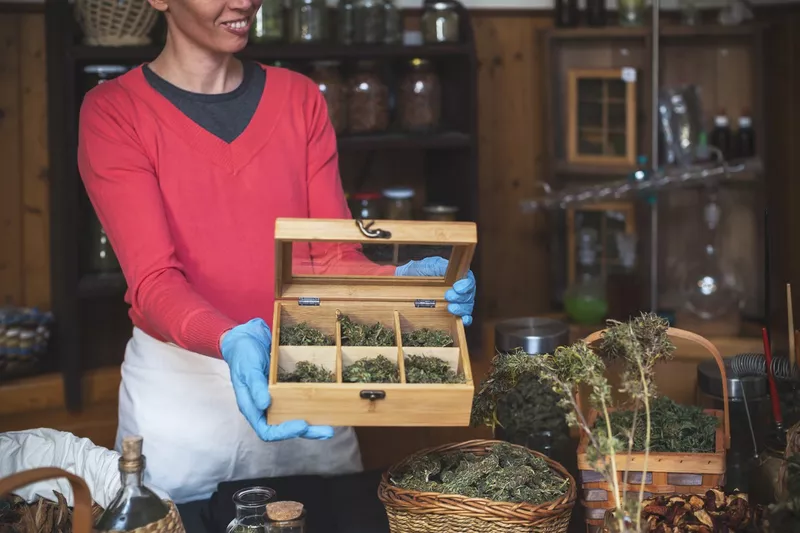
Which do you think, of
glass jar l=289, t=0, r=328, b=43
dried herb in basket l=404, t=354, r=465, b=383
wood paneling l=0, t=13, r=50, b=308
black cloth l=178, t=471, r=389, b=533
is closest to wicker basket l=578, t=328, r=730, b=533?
dried herb in basket l=404, t=354, r=465, b=383

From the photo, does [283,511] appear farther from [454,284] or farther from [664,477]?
[664,477]

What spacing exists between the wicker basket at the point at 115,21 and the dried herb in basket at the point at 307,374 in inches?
73.5

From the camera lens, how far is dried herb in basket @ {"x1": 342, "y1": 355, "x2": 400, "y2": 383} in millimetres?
1506

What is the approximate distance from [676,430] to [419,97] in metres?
1.96

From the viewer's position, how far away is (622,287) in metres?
3.76

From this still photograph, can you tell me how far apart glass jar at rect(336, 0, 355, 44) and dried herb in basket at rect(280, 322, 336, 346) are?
6.00ft

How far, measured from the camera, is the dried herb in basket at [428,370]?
5.03ft

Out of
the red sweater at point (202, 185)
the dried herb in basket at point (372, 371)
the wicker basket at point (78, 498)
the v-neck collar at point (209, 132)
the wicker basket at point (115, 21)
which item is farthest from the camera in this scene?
the wicker basket at point (115, 21)

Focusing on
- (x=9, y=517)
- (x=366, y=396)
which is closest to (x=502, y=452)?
(x=366, y=396)

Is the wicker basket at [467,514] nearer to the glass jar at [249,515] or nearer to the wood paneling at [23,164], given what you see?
the glass jar at [249,515]

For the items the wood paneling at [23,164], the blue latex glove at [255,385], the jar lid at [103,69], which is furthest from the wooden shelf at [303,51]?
the blue latex glove at [255,385]

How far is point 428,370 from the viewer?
158 cm

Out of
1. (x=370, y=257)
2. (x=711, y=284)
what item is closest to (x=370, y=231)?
(x=370, y=257)

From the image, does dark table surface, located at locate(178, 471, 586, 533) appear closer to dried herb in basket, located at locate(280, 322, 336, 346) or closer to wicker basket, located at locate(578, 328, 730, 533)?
wicker basket, located at locate(578, 328, 730, 533)
